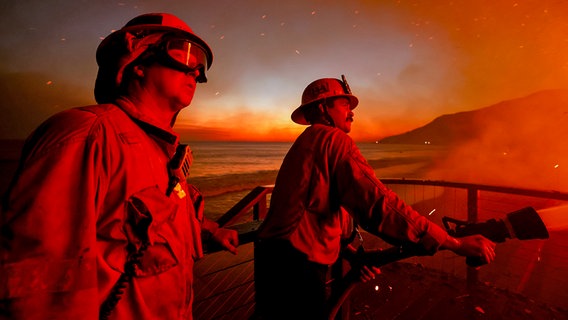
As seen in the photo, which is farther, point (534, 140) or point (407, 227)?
point (534, 140)

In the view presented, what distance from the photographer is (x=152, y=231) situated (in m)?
1.12

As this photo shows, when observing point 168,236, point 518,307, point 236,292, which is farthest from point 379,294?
point 168,236

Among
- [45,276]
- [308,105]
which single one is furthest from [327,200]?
[45,276]

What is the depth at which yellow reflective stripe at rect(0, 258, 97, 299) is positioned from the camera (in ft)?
2.53

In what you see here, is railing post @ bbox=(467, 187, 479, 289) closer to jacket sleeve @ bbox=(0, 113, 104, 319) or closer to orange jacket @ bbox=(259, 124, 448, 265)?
orange jacket @ bbox=(259, 124, 448, 265)

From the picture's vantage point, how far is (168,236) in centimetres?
124

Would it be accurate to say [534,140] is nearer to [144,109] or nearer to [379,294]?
[379,294]

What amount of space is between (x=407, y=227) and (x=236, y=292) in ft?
17.7

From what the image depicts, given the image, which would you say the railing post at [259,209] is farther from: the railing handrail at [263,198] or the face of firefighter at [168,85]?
the face of firefighter at [168,85]

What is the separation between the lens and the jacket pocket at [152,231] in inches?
42.7

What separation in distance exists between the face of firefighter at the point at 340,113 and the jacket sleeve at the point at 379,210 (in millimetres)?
767

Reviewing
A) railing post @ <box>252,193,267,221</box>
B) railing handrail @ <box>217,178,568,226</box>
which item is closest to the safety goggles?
railing handrail @ <box>217,178,568,226</box>

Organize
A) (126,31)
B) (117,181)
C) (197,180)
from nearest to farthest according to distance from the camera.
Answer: (117,181) → (126,31) → (197,180)

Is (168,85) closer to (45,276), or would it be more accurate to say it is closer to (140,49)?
(140,49)
